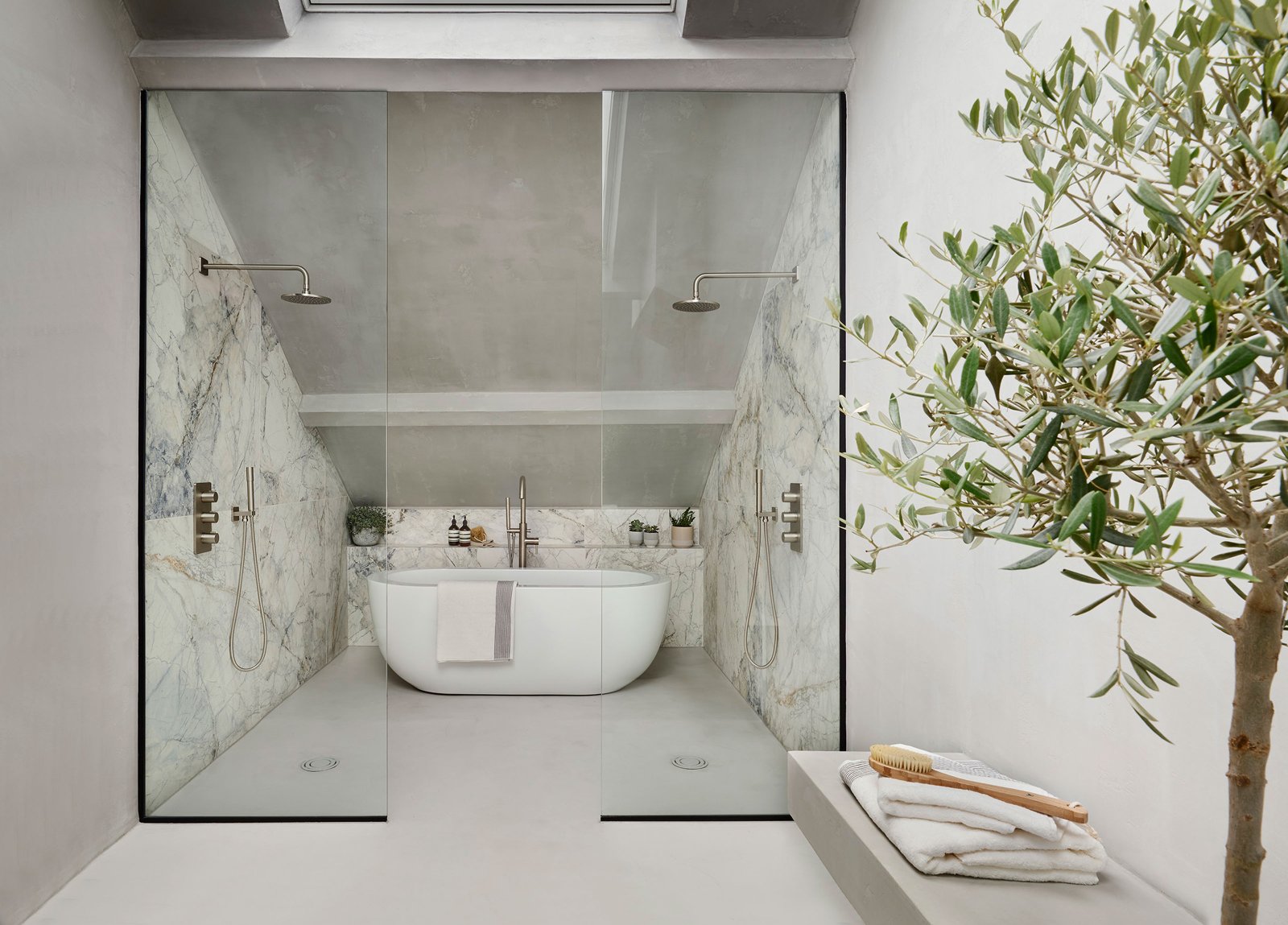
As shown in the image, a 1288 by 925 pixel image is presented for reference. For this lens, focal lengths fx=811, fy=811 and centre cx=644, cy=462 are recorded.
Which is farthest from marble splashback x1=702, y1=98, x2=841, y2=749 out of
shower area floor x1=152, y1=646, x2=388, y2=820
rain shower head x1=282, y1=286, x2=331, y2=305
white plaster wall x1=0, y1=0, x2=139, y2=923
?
white plaster wall x1=0, y1=0, x2=139, y2=923

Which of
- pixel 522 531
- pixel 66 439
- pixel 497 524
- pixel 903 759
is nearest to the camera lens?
pixel 903 759

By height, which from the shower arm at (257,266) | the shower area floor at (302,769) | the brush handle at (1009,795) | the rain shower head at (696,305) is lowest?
the shower area floor at (302,769)

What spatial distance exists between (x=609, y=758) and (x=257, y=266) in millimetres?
2147

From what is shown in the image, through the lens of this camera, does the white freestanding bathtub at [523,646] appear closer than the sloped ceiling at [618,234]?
No

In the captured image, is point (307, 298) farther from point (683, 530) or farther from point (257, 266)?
point (683, 530)

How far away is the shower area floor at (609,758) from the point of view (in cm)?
285

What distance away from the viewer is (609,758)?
2.86m

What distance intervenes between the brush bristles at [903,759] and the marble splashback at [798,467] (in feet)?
3.83

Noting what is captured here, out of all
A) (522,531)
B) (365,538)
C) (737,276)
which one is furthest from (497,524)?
(737,276)

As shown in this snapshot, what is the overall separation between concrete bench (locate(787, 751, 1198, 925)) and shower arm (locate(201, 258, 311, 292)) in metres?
2.44

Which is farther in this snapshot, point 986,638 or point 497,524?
point 497,524

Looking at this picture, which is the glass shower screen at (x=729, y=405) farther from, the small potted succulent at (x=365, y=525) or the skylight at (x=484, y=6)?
the small potted succulent at (x=365, y=525)

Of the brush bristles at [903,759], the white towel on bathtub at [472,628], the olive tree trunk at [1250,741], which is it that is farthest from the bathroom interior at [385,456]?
the olive tree trunk at [1250,741]

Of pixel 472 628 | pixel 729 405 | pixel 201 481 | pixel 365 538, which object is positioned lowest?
pixel 472 628
